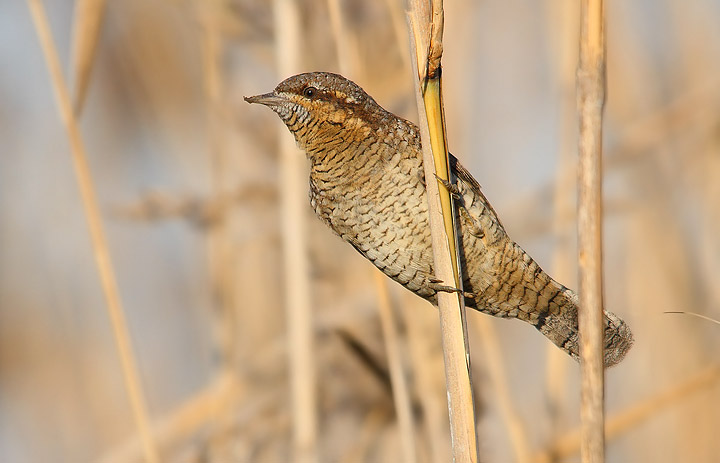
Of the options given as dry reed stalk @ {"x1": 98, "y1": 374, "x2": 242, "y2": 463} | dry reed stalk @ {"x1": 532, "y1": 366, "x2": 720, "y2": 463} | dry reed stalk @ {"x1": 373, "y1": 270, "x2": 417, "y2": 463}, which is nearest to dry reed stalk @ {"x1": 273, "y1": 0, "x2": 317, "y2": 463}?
dry reed stalk @ {"x1": 373, "y1": 270, "x2": 417, "y2": 463}

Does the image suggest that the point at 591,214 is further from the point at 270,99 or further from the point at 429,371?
the point at 429,371

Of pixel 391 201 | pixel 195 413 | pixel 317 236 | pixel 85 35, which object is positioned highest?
pixel 85 35

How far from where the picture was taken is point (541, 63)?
2.89 metres

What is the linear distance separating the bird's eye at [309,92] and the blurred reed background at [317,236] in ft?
0.78

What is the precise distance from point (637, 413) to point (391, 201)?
1039 millimetres

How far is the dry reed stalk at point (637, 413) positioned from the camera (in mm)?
1949

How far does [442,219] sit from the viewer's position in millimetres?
1092

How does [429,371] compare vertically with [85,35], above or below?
below

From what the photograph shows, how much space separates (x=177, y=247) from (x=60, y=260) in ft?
1.47

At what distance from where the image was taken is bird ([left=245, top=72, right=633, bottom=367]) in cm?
137

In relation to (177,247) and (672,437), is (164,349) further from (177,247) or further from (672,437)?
(672,437)

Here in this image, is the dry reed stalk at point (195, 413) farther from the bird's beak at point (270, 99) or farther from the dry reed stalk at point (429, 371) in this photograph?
the bird's beak at point (270, 99)

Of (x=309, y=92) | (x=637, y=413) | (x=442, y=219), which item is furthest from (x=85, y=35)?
(x=637, y=413)

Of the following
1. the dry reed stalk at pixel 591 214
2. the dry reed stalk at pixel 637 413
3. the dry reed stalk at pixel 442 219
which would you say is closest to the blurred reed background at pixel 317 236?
the dry reed stalk at pixel 637 413
